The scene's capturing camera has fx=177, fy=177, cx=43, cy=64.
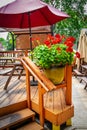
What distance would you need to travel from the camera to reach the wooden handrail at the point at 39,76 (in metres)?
2.58

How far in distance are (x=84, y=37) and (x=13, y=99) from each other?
467cm

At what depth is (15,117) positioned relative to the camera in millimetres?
2852

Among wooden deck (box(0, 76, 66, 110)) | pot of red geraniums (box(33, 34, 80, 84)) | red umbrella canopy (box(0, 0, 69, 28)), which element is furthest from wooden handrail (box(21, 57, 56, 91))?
red umbrella canopy (box(0, 0, 69, 28))

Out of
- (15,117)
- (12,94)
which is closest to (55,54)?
(15,117)

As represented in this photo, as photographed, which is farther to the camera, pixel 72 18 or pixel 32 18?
pixel 72 18

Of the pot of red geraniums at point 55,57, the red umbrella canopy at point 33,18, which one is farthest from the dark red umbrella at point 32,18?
the pot of red geraniums at point 55,57

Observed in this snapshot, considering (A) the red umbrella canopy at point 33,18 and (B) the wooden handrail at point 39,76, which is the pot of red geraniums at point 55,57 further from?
(A) the red umbrella canopy at point 33,18

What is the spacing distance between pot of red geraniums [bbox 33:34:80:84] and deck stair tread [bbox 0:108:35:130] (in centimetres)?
71

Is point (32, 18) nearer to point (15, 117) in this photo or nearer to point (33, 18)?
point (33, 18)

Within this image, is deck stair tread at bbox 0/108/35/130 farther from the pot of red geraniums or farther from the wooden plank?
the pot of red geraniums

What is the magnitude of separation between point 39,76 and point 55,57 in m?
0.39

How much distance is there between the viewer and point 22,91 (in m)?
3.73

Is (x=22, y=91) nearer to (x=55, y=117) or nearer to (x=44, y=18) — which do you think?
(x=55, y=117)

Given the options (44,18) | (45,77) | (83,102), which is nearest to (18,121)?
(45,77)
